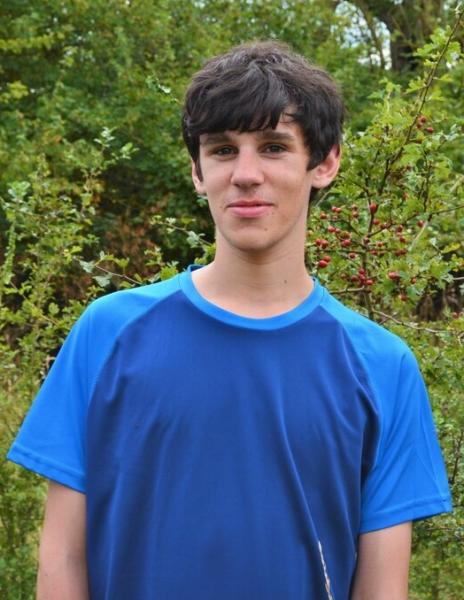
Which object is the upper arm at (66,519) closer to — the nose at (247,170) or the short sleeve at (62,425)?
the short sleeve at (62,425)

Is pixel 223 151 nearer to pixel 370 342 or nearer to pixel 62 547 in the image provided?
pixel 370 342

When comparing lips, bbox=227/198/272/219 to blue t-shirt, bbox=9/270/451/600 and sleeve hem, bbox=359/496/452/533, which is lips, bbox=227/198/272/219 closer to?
blue t-shirt, bbox=9/270/451/600

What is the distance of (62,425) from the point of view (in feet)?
A: 7.07

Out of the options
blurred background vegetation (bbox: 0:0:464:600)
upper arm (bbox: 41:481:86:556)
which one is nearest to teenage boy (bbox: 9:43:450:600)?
upper arm (bbox: 41:481:86:556)

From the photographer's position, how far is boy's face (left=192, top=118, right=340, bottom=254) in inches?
84.9

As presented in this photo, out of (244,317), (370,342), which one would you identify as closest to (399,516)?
(370,342)

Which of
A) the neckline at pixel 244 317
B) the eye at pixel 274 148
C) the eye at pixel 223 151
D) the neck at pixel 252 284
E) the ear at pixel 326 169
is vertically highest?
the eye at pixel 274 148

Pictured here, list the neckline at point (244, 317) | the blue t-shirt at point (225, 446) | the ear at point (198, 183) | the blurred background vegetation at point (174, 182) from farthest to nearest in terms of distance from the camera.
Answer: the blurred background vegetation at point (174, 182) < the ear at point (198, 183) < the neckline at point (244, 317) < the blue t-shirt at point (225, 446)

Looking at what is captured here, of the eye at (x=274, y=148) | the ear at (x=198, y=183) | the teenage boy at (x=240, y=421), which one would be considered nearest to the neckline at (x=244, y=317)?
the teenage boy at (x=240, y=421)

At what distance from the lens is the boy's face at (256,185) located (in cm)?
216

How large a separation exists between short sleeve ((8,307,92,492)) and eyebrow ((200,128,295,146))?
0.44 metres

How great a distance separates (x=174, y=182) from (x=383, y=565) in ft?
34.2

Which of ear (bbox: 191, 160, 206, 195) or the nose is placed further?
ear (bbox: 191, 160, 206, 195)

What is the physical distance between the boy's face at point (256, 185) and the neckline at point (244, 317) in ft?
0.32
